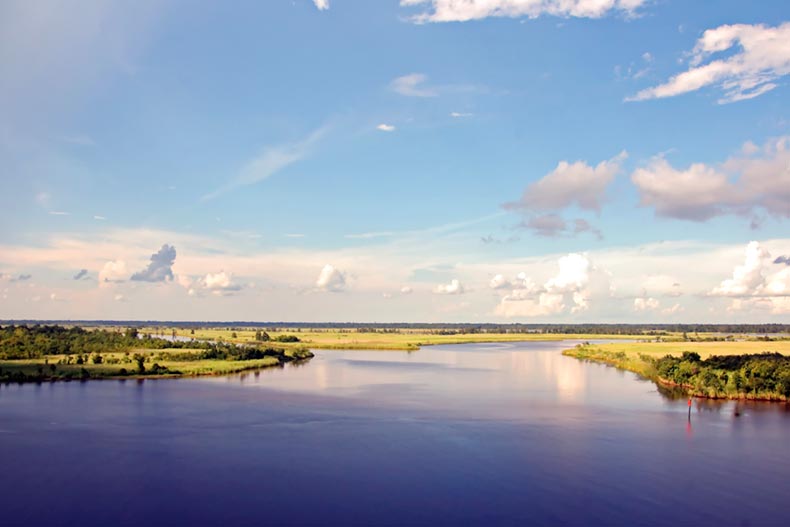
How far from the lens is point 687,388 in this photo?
5984 centimetres

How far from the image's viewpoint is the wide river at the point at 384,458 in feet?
84.2

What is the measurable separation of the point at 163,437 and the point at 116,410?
11469 mm

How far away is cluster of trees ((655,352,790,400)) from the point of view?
52.9 metres

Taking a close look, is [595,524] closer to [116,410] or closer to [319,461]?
[319,461]

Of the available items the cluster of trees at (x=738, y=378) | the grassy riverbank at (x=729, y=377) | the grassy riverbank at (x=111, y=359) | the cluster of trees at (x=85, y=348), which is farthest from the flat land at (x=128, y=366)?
the cluster of trees at (x=738, y=378)

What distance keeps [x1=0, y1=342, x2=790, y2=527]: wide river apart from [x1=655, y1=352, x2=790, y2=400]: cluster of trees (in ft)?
9.49

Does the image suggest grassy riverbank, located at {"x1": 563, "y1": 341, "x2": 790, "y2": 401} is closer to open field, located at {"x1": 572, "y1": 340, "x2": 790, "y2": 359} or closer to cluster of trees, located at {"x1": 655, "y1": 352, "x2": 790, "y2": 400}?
cluster of trees, located at {"x1": 655, "y1": 352, "x2": 790, "y2": 400}

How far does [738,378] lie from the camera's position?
181 ft

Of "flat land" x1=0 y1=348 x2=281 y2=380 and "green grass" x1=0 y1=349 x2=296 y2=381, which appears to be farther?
"flat land" x1=0 y1=348 x2=281 y2=380

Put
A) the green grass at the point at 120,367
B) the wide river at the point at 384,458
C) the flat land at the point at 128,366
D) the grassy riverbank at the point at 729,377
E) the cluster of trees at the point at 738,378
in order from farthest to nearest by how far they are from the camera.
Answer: the flat land at the point at 128,366, the green grass at the point at 120,367, the grassy riverbank at the point at 729,377, the cluster of trees at the point at 738,378, the wide river at the point at 384,458

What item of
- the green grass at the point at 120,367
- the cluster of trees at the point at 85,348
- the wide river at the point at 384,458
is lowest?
the wide river at the point at 384,458

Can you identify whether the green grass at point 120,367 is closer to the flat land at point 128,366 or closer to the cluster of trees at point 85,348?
the flat land at point 128,366

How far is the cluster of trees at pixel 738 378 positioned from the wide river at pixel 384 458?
9.49 ft

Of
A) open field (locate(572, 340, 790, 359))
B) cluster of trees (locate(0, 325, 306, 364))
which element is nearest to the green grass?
cluster of trees (locate(0, 325, 306, 364))
